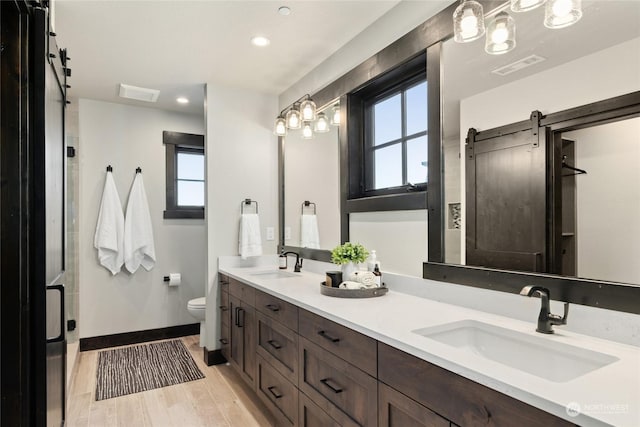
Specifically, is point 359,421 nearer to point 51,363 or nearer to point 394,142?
point 51,363

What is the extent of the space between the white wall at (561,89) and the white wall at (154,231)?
300 centimetres

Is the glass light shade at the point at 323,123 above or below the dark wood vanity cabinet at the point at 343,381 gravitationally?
above

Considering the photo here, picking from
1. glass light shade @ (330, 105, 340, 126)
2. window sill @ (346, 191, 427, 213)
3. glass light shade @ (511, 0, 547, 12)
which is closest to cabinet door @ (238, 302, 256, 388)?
window sill @ (346, 191, 427, 213)

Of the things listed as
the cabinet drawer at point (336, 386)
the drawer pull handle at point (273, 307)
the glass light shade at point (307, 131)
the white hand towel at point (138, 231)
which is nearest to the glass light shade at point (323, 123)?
the glass light shade at point (307, 131)

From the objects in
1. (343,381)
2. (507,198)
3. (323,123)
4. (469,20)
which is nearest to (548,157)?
(507,198)

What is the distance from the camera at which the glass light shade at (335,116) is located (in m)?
2.80

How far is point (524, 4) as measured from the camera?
55.2 inches

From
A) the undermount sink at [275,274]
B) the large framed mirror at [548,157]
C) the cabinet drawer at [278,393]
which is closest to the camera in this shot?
the large framed mirror at [548,157]

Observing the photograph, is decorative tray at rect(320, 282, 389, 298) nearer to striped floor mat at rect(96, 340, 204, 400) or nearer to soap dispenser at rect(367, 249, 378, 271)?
soap dispenser at rect(367, 249, 378, 271)

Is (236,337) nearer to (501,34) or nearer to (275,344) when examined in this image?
(275,344)

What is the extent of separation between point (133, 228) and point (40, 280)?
2.85 meters

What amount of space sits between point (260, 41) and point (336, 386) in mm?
2231

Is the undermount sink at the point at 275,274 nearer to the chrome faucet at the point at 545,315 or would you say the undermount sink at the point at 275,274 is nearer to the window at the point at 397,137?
the window at the point at 397,137

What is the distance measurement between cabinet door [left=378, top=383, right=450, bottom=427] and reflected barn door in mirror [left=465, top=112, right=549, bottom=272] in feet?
2.36
